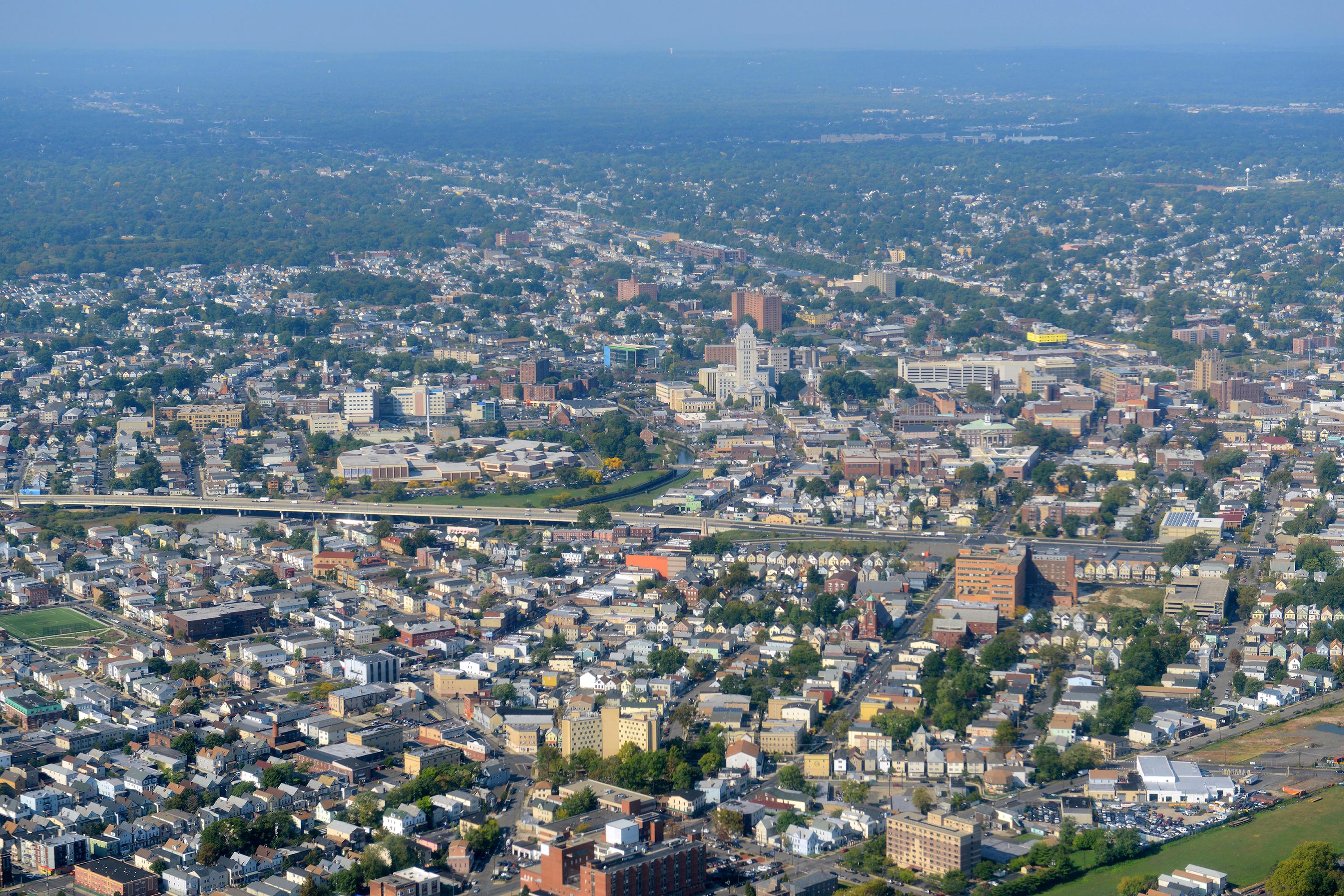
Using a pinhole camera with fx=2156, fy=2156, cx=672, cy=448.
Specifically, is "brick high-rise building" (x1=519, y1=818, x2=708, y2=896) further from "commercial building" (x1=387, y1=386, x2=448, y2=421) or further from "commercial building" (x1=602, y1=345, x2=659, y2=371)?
"commercial building" (x1=602, y1=345, x2=659, y2=371)

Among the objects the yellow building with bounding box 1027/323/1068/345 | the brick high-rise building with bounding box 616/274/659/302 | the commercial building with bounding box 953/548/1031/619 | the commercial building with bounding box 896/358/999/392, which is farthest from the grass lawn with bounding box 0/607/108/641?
the brick high-rise building with bounding box 616/274/659/302

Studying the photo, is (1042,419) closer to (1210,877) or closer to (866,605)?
(866,605)

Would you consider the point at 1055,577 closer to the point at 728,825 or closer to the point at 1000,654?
the point at 1000,654

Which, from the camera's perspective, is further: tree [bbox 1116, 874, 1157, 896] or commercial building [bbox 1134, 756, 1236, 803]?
commercial building [bbox 1134, 756, 1236, 803]

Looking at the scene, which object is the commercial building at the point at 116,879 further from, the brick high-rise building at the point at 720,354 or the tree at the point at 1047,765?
the brick high-rise building at the point at 720,354

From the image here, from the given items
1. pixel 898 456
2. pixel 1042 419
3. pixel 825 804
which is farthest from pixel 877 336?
pixel 825 804

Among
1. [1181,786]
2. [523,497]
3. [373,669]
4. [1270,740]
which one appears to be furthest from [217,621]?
[1270,740]

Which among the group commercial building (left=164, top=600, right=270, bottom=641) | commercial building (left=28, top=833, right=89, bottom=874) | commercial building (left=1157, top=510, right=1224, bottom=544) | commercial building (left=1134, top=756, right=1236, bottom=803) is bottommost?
commercial building (left=164, top=600, right=270, bottom=641)

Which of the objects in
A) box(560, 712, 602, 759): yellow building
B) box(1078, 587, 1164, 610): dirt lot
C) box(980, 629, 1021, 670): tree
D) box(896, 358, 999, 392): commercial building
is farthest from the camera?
box(896, 358, 999, 392): commercial building
